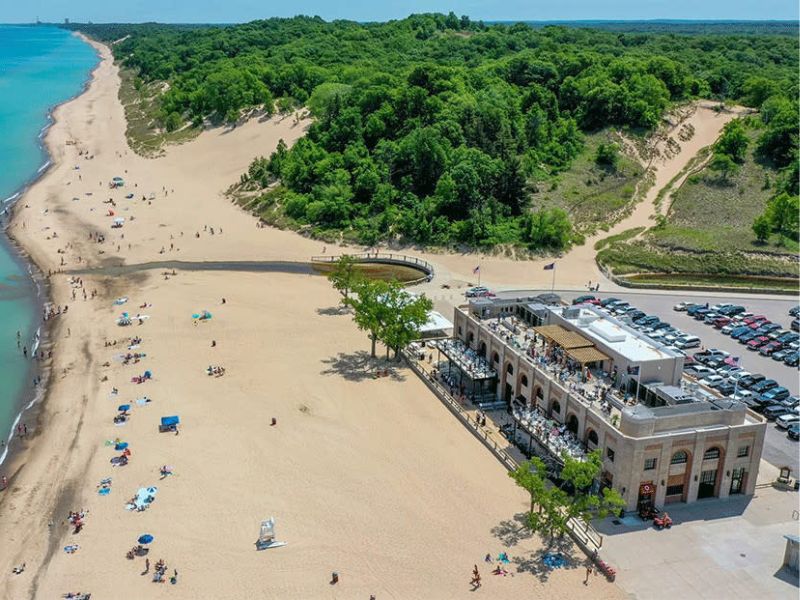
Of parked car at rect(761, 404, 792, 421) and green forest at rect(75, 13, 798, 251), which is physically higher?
green forest at rect(75, 13, 798, 251)

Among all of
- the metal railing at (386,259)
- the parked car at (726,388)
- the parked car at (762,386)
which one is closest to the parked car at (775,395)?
the parked car at (762,386)

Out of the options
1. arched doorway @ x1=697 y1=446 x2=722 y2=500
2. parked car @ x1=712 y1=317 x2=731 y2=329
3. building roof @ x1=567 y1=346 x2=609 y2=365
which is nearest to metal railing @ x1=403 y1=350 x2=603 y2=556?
building roof @ x1=567 y1=346 x2=609 y2=365

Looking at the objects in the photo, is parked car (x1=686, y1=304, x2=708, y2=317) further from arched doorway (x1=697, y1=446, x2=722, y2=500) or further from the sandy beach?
arched doorway (x1=697, y1=446, x2=722, y2=500)

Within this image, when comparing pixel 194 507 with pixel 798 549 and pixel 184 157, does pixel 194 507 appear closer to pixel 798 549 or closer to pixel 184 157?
pixel 798 549

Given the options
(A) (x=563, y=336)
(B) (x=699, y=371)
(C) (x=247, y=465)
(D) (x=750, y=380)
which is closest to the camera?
(C) (x=247, y=465)

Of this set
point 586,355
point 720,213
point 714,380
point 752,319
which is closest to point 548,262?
point 752,319

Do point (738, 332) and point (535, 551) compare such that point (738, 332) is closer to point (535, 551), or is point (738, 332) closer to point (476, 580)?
point (535, 551)

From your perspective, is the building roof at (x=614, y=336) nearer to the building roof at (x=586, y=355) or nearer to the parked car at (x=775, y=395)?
the building roof at (x=586, y=355)
